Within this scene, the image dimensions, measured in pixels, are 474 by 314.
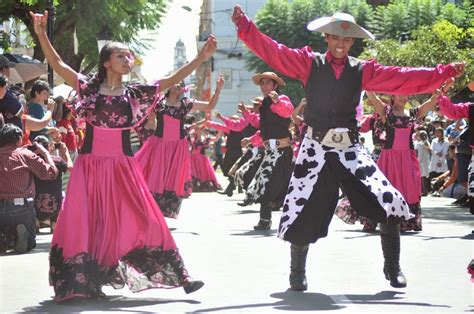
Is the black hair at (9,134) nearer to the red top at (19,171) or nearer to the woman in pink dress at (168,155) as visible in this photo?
the red top at (19,171)

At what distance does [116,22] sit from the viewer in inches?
1104

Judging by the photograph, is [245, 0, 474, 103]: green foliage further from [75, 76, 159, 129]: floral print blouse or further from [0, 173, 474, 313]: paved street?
[75, 76, 159, 129]: floral print blouse

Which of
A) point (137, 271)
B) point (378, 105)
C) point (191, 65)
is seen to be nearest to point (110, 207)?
point (137, 271)

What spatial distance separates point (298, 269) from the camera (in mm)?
9484

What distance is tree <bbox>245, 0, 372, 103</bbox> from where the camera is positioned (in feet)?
211

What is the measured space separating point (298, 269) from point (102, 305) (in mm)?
1673

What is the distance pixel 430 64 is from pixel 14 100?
1144 inches

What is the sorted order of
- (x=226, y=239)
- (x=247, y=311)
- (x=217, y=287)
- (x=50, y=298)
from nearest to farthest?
(x=247, y=311) < (x=50, y=298) < (x=217, y=287) < (x=226, y=239)

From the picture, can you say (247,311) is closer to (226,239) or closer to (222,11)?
(226,239)

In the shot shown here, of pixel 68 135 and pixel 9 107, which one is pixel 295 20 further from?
pixel 9 107

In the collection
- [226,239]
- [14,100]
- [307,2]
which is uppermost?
[307,2]

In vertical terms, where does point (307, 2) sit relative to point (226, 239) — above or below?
above

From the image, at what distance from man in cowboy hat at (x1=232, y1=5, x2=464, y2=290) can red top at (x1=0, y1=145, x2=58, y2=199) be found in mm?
4283

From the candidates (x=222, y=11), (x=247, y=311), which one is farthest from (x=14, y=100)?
(x=222, y=11)
